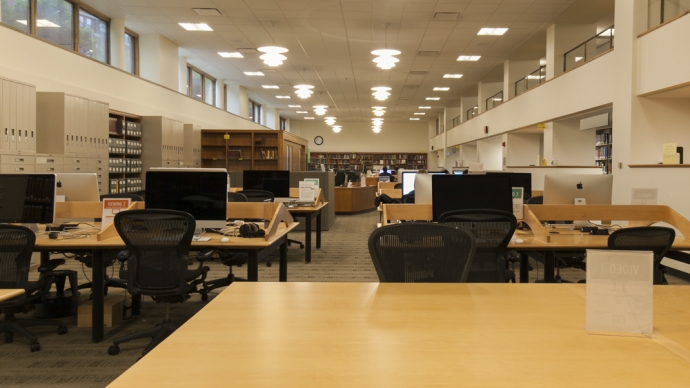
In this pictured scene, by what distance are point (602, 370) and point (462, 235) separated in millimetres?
1268

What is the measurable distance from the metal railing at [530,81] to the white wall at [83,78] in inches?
333

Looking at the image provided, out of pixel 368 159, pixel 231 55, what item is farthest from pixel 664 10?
pixel 368 159

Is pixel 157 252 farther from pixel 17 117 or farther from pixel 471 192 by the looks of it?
pixel 17 117

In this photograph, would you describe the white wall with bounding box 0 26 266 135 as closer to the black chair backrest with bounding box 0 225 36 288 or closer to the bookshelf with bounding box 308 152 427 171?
the black chair backrest with bounding box 0 225 36 288

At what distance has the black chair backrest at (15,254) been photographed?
11.7ft

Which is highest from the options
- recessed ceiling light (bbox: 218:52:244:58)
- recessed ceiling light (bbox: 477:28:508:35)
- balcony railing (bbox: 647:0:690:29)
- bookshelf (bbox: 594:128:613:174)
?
recessed ceiling light (bbox: 218:52:244:58)

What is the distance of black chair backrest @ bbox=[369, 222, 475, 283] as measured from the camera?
250 centimetres

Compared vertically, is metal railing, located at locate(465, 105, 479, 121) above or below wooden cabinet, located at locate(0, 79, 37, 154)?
above

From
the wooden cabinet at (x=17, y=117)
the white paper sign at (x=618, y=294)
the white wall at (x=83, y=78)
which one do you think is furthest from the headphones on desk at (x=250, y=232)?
the white wall at (x=83, y=78)

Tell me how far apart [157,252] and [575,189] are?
3.70 m

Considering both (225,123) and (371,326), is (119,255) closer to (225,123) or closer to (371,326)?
(371,326)

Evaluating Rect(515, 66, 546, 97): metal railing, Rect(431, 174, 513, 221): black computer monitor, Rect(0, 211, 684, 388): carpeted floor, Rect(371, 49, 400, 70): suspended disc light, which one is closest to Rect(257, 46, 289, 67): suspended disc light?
Rect(371, 49, 400, 70): suspended disc light

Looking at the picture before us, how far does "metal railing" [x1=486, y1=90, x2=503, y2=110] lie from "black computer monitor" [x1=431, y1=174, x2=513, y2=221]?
11452 millimetres

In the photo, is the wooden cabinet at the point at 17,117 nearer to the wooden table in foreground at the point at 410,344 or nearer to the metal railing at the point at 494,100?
the wooden table in foreground at the point at 410,344
